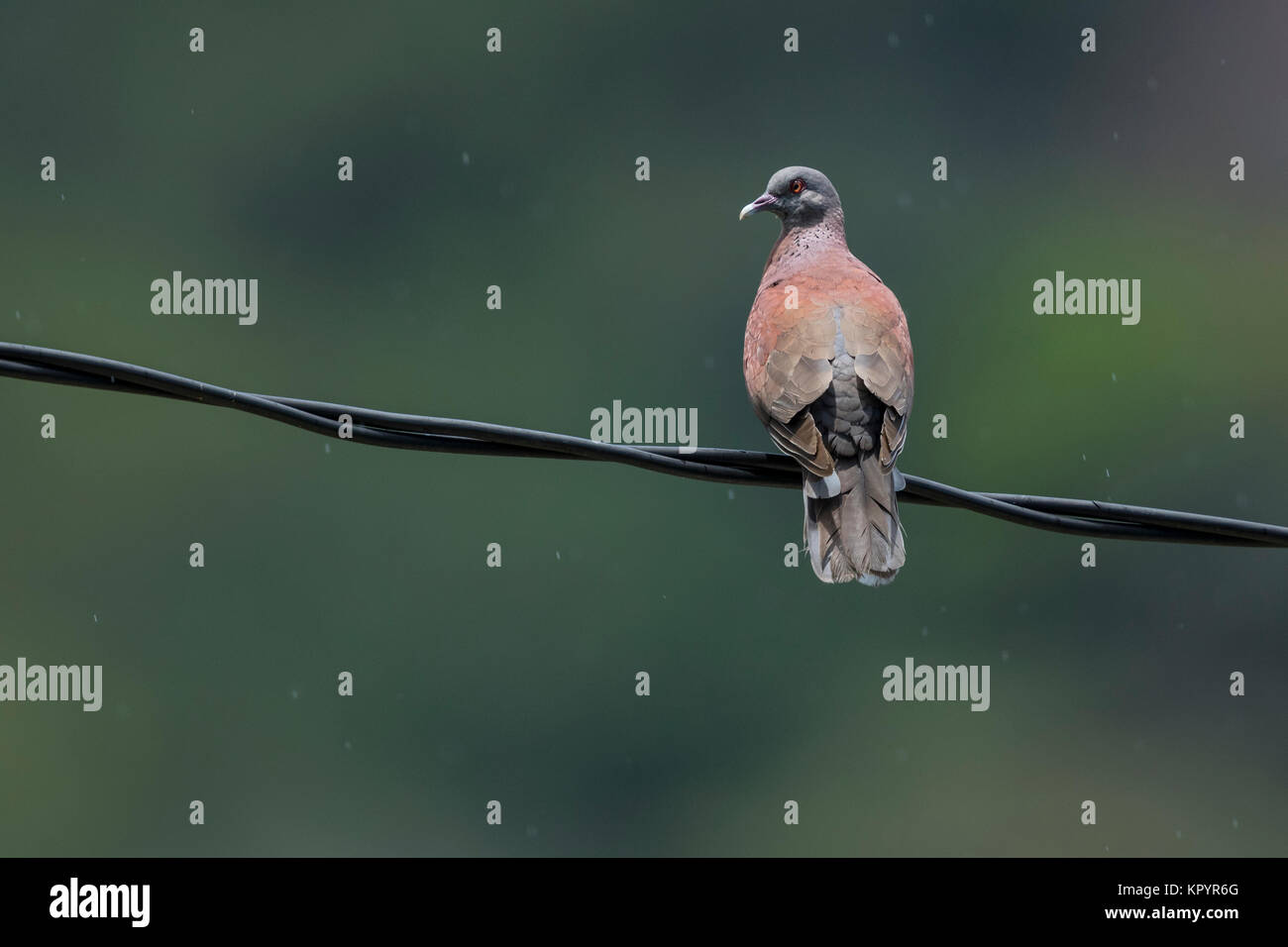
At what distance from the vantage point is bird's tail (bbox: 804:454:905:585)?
4707mm

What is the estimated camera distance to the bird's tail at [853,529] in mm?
4707

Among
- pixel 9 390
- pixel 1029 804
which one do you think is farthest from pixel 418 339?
pixel 1029 804

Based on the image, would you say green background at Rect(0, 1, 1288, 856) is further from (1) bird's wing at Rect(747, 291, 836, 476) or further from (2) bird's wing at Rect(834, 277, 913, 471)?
(1) bird's wing at Rect(747, 291, 836, 476)

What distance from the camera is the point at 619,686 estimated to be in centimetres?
2900

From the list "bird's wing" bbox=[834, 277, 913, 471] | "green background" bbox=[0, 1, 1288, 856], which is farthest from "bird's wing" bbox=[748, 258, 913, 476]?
"green background" bbox=[0, 1, 1288, 856]

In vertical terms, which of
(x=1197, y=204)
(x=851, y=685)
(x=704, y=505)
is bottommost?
(x=851, y=685)

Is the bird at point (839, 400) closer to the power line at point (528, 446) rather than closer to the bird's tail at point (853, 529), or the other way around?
the bird's tail at point (853, 529)

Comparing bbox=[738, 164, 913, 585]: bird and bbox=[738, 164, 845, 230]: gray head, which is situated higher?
bbox=[738, 164, 845, 230]: gray head

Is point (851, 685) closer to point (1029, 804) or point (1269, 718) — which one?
point (1029, 804)

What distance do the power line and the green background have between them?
21261 mm

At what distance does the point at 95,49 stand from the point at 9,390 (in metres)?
10.9

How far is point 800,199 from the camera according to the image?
268 inches

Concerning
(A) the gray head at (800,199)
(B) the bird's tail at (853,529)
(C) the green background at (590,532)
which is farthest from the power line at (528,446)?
(C) the green background at (590,532)

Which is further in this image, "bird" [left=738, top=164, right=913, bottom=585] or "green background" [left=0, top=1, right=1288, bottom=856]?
"green background" [left=0, top=1, right=1288, bottom=856]
